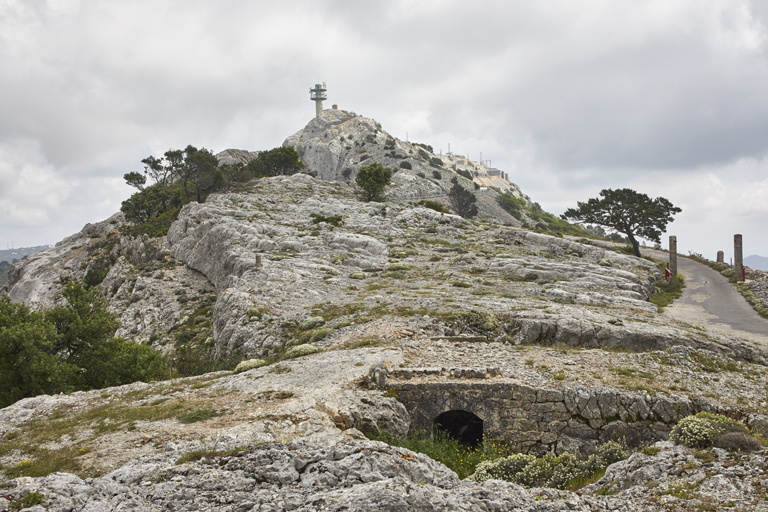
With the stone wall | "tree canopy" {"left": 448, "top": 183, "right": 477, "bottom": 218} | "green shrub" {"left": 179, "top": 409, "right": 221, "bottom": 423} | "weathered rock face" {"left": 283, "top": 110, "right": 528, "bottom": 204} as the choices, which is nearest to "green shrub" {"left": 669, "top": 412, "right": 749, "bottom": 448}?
the stone wall

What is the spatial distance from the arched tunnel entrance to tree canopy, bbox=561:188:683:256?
53.9 metres

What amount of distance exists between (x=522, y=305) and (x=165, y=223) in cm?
6214

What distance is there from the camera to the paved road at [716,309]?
90.6 feet

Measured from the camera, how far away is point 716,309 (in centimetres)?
3462

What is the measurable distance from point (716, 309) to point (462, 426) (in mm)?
31204

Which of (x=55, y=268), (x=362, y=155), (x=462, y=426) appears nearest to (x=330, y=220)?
(x=462, y=426)

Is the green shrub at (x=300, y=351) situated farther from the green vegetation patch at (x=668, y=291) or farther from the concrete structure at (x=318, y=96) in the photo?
the concrete structure at (x=318, y=96)

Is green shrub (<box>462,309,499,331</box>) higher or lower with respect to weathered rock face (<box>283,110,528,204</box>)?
lower

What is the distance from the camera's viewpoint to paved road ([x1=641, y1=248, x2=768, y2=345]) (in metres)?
27.6

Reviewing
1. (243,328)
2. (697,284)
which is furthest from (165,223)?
(697,284)

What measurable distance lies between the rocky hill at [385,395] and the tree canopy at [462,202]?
57.0m

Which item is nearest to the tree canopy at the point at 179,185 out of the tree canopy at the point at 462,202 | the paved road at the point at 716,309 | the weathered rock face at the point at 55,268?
the weathered rock face at the point at 55,268

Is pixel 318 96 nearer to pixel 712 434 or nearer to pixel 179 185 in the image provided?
pixel 179 185

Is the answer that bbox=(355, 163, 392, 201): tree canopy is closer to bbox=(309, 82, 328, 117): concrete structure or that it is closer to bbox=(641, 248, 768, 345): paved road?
bbox=(641, 248, 768, 345): paved road
